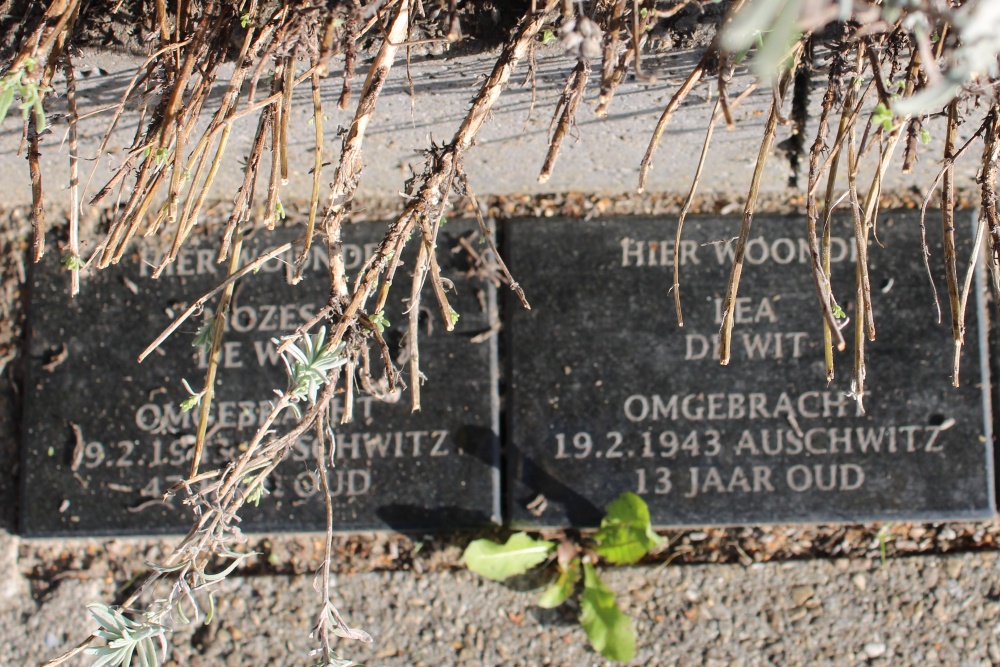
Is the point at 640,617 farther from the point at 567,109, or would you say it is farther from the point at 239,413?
the point at 567,109

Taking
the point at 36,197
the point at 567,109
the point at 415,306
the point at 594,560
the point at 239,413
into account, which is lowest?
the point at 594,560

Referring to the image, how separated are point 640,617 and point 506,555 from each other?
1.37ft

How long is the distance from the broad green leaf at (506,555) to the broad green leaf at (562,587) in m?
0.07

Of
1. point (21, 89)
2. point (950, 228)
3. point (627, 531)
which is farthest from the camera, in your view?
point (627, 531)

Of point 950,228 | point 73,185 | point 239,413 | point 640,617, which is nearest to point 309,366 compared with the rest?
point 73,185

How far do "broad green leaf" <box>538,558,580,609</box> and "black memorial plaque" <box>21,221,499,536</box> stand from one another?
0.26 meters

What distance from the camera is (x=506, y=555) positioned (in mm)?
2162

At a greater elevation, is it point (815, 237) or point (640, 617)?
point (815, 237)

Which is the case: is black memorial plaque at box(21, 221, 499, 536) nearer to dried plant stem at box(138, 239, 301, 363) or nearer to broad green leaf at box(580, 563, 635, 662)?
broad green leaf at box(580, 563, 635, 662)

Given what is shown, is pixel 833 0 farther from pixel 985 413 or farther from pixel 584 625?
pixel 584 625

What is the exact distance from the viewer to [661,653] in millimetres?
2188

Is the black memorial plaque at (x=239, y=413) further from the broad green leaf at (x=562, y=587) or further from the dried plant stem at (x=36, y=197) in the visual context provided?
the dried plant stem at (x=36, y=197)

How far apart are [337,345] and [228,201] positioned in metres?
1.11

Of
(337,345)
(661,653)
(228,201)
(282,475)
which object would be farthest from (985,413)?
(228,201)
